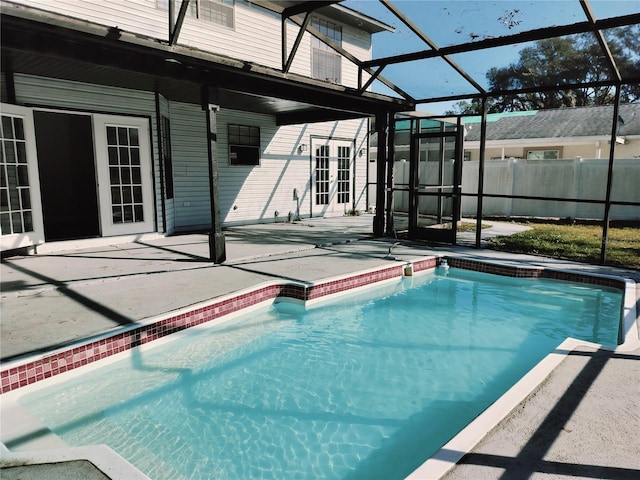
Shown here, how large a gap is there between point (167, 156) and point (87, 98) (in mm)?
1869

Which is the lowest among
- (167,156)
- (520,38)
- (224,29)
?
(167,156)

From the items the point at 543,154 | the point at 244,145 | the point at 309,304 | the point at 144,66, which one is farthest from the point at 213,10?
the point at 543,154

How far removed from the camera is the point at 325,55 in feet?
39.5

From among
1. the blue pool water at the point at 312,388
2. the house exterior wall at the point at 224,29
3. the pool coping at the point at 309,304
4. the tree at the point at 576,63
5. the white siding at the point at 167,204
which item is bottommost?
the blue pool water at the point at 312,388

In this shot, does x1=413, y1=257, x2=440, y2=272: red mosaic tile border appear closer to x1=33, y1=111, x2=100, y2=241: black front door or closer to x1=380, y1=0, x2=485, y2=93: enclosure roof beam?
x1=380, y1=0, x2=485, y2=93: enclosure roof beam

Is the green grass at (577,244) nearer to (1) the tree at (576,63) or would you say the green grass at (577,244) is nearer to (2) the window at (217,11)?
(1) the tree at (576,63)

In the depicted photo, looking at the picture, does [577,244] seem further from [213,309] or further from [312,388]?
[213,309]

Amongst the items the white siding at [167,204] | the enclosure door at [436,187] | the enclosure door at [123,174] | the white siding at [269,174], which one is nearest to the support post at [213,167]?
the enclosure door at [123,174]

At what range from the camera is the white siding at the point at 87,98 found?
256 inches

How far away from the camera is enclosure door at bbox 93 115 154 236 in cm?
737

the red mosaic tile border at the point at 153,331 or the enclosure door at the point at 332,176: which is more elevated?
the enclosure door at the point at 332,176

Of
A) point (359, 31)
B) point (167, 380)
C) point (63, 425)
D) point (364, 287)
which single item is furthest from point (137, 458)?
point (359, 31)

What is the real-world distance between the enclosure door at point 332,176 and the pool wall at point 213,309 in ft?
19.6

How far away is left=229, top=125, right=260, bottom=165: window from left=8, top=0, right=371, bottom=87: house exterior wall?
1.60 m
